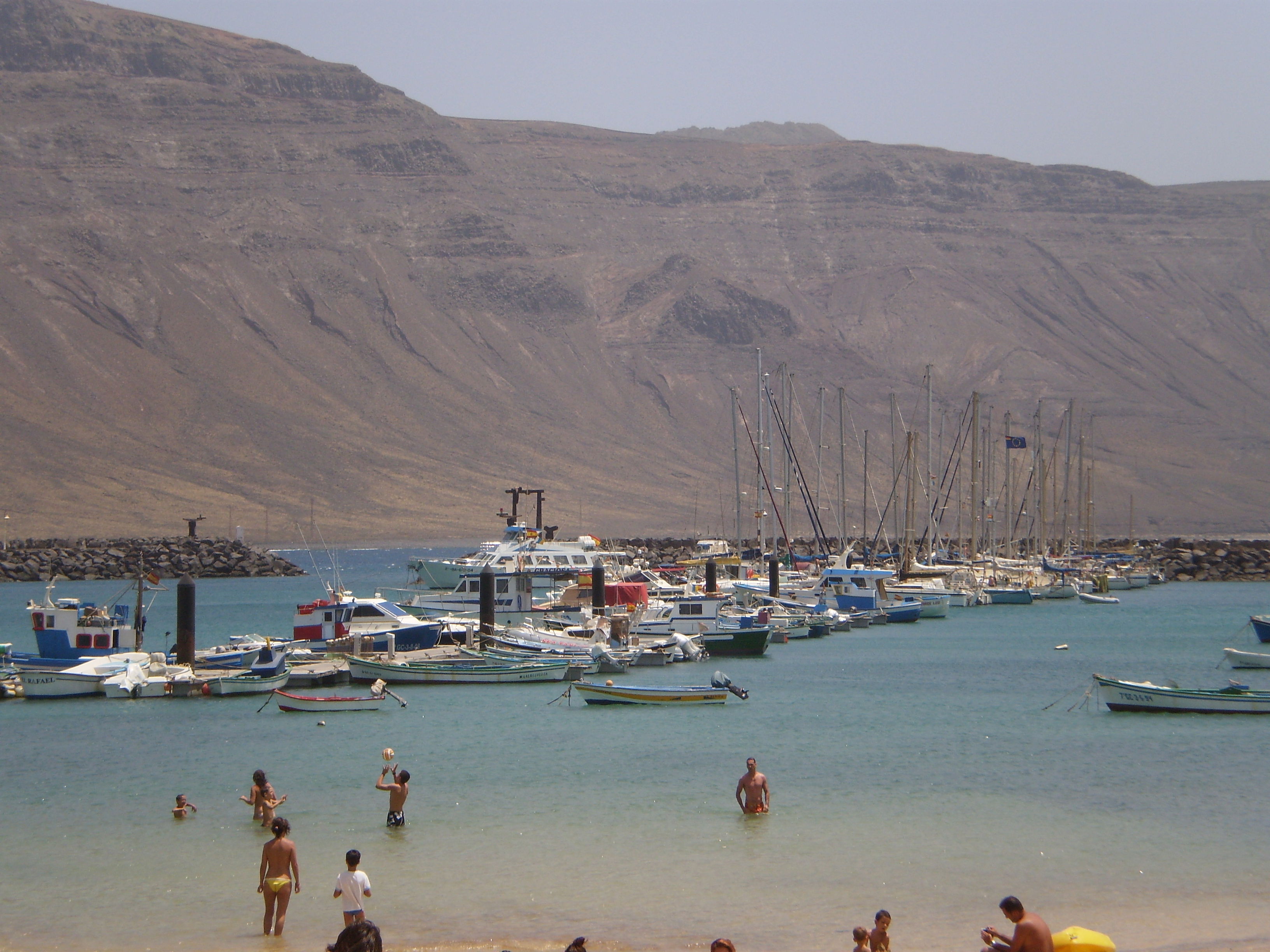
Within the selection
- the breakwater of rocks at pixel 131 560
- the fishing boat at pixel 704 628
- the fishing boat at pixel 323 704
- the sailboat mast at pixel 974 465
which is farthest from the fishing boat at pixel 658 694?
the breakwater of rocks at pixel 131 560

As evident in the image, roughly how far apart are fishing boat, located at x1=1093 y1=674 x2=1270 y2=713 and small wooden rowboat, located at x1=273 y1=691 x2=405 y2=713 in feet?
56.1

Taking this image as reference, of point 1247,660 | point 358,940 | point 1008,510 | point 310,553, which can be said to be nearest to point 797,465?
point 1008,510

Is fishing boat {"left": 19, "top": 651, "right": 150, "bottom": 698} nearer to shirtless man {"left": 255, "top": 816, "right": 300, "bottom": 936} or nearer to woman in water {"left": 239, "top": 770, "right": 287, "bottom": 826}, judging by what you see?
woman in water {"left": 239, "top": 770, "right": 287, "bottom": 826}

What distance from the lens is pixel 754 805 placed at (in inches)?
1021

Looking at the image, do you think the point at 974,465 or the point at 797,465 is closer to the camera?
the point at 797,465

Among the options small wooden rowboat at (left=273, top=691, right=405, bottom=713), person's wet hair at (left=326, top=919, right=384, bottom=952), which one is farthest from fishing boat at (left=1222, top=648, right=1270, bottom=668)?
person's wet hair at (left=326, top=919, right=384, bottom=952)

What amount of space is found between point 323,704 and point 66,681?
26.5 ft

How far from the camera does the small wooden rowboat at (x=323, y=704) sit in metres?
38.0

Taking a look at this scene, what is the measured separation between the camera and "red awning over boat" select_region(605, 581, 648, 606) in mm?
60219

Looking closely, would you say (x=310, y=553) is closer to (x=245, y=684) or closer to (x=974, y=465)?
(x=974, y=465)

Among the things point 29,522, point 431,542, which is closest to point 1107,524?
point 431,542

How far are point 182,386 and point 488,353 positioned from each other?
42.8 metres

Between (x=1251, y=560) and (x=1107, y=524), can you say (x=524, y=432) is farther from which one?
(x=1251, y=560)

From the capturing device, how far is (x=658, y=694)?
38.5 meters
